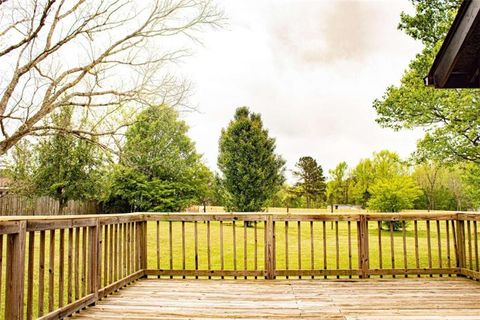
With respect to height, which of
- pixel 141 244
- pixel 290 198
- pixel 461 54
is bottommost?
pixel 141 244

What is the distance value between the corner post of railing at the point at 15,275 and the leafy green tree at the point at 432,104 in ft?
25.9

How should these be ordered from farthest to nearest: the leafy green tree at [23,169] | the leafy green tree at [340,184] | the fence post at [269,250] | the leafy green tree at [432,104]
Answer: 1. the leafy green tree at [340,184]
2. the leafy green tree at [23,169]
3. the leafy green tree at [432,104]
4. the fence post at [269,250]

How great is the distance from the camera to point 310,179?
38406 millimetres

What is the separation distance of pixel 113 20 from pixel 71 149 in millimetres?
7642

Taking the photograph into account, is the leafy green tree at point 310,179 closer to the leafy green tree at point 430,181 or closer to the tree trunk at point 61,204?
the leafy green tree at point 430,181

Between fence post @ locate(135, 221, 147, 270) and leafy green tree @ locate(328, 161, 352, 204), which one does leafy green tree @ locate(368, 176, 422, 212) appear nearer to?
fence post @ locate(135, 221, 147, 270)

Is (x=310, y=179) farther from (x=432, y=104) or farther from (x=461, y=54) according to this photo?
(x=461, y=54)

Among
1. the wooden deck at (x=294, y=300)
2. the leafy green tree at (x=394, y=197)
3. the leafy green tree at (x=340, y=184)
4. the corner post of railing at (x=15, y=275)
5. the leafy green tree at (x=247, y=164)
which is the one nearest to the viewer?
the corner post of railing at (x=15, y=275)

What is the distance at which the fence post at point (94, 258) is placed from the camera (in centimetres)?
432

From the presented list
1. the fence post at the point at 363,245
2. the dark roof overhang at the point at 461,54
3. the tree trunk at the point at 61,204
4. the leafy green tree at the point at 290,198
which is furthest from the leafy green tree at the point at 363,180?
the dark roof overhang at the point at 461,54

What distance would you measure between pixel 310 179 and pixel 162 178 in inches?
714

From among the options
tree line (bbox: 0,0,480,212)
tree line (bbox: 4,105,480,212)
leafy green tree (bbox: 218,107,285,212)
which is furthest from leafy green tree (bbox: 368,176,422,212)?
leafy green tree (bbox: 218,107,285,212)

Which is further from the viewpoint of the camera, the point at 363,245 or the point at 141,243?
the point at 141,243

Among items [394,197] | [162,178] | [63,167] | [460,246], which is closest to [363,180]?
[394,197]
